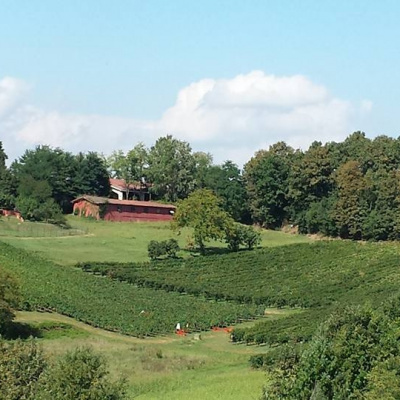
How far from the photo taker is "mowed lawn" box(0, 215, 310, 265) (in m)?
81.0

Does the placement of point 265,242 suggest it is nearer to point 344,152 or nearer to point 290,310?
point 344,152

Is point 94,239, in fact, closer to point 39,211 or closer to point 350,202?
point 39,211

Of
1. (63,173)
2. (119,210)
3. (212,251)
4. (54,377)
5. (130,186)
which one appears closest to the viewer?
(54,377)

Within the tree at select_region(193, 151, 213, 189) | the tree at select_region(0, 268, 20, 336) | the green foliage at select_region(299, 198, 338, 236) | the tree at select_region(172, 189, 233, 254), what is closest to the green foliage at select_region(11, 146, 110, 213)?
the tree at select_region(193, 151, 213, 189)

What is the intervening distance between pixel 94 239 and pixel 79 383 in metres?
68.6

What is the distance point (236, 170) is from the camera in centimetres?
11619

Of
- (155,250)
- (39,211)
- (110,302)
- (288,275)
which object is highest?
(39,211)

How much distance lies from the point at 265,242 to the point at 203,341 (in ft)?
152

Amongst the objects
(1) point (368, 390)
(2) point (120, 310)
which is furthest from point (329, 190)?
(1) point (368, 390)

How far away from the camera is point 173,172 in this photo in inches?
4715

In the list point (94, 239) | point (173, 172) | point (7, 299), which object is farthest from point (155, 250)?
point (173, 172)

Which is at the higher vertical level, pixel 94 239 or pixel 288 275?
pixel 94 239

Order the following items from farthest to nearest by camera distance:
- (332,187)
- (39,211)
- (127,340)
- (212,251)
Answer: (332,187) → (39,211) → (212,251) → (127,340)

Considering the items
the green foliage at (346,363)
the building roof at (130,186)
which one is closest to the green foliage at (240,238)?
the building roof at (130,186)
